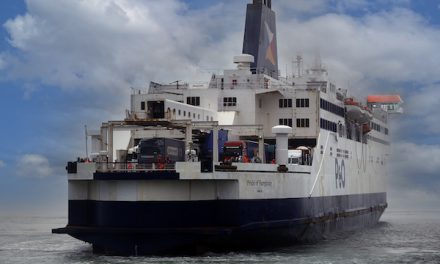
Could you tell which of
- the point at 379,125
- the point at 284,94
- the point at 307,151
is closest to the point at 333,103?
the point at 284,94

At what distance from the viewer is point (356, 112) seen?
46.4 metres

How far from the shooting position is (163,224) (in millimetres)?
28594

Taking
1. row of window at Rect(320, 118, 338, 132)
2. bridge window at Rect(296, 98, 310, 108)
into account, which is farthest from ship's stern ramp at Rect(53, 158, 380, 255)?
row of window at Rect(320, 118, 338, 132)

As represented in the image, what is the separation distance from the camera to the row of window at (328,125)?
3956 cm

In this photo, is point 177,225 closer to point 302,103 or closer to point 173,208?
point 173,208

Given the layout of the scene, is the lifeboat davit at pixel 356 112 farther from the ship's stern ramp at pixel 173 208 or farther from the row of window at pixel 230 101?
the ship's stern ramp at pixel 173 208

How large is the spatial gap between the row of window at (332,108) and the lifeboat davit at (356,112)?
0.99 metres

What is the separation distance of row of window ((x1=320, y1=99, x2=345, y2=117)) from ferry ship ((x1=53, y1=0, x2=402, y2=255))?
0.06 meters

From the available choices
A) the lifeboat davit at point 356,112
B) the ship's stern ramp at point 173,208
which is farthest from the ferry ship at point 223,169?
the lifeboat davit at point 356,112

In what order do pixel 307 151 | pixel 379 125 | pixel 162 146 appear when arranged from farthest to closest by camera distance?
pixel 379 125, pixel 307 151, pixel 162 146

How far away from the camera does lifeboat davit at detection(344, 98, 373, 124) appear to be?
151 feet

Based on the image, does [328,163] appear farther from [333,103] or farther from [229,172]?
[229,172]

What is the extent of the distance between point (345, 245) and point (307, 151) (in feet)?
14.4

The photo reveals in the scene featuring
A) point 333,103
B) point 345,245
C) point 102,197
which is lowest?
point 345,245
